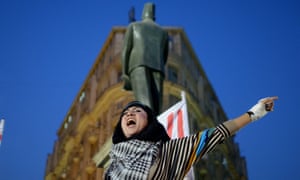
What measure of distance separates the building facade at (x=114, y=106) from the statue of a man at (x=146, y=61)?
21.6 metres

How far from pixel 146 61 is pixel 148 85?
0.35 metres

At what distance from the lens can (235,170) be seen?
4056 centimetres

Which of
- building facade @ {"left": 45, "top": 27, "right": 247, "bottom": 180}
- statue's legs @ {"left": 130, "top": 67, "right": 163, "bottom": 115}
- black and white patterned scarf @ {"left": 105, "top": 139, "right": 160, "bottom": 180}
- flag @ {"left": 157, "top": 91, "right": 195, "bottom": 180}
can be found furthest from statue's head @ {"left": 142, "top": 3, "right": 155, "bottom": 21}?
building facade @ {"left": 45, "top": 27, "right": 247, "bottom": 180}

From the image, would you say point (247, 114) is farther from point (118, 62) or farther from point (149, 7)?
point (118, 62)

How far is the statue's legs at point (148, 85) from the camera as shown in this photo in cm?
531

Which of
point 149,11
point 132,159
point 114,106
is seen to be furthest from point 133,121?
point 114,106

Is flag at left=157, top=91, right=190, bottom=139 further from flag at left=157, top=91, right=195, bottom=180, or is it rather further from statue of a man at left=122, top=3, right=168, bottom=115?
statue of a man at left=122, top=3, right=168, bottom=115

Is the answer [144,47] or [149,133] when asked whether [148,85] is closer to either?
[144,47]

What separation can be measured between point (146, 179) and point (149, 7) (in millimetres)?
4443

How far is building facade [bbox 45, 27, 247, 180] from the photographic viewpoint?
98.4ft

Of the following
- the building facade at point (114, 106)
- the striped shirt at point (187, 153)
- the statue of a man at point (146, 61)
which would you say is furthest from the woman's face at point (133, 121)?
the building facade at point (114, 106)

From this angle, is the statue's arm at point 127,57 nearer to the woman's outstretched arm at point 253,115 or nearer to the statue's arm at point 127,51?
the statue's arm at point 127,51

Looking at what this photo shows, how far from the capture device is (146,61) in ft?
18.3

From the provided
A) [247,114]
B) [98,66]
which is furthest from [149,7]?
[98,66]
